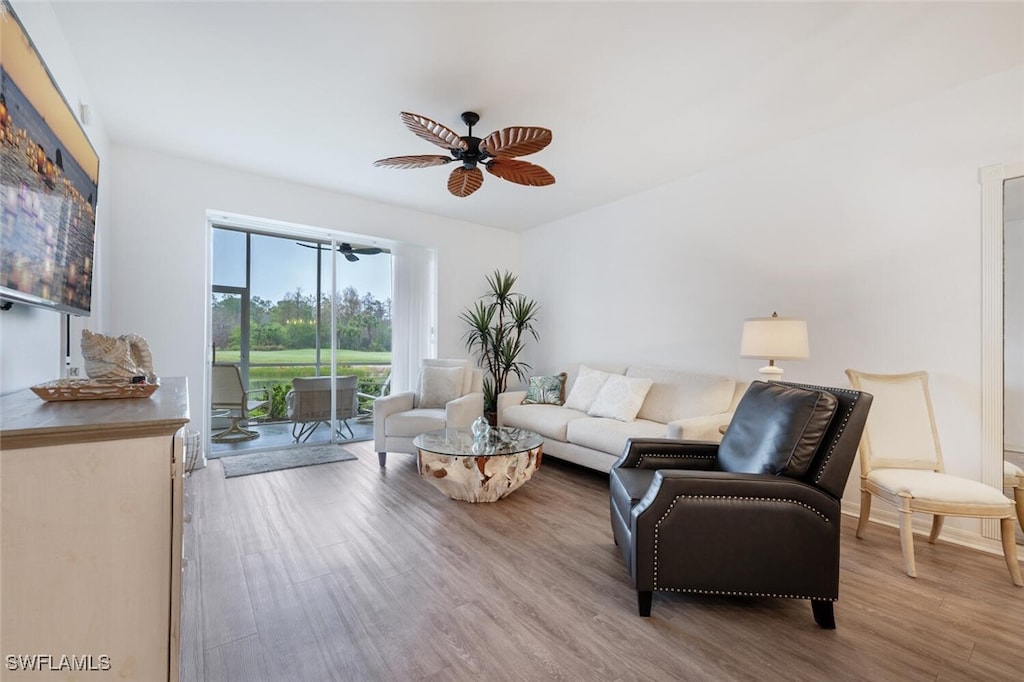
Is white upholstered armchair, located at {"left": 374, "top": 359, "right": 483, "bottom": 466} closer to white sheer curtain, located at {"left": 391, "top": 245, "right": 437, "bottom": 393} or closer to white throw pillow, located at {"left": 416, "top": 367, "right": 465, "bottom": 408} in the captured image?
white throw pillow, located at {"left": 416, "top": 367, "right": 465, "bottom": 408}

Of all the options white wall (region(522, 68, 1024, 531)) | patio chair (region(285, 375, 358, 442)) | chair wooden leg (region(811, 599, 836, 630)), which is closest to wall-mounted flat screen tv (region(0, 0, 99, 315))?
patio chair (region(285, 375, 358, 442))

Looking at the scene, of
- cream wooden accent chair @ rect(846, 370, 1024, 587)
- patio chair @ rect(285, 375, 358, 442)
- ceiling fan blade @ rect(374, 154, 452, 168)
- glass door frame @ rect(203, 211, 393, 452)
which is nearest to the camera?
cream wooden accent chair @ rect(846, 370, 1024, 587)

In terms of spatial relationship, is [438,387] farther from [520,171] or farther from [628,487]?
[628,487]

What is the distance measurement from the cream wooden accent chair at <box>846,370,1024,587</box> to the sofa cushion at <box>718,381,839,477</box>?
2.95ft

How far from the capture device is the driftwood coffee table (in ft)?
9.49

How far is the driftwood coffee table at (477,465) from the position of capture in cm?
289

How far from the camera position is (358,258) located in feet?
16.3

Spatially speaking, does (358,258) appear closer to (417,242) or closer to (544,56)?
(417,242)

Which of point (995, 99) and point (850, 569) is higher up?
point (995, 99)

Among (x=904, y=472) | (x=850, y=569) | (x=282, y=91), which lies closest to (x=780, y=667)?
(x=850, y=569)

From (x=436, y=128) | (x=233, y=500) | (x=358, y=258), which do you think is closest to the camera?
(x=436, y=128)

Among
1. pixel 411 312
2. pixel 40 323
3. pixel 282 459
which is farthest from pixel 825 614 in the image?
pixel 411 312

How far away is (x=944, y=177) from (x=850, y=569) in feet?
8.01

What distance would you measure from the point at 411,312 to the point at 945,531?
4947 millimetres
